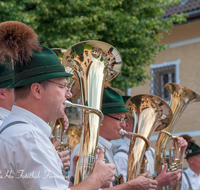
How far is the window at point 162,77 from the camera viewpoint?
1382 centimetres

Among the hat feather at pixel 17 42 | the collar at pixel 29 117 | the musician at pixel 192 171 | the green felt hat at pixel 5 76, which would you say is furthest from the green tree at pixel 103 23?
the collar at pixel 29 117

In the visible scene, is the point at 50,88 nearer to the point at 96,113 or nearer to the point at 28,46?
the point at 28,46

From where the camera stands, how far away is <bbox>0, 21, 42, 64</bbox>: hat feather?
218cm

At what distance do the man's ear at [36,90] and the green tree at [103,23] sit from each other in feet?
19.5

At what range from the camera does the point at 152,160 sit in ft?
15.6

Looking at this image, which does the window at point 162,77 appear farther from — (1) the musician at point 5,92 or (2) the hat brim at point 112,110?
(1) the musician at point 5,92

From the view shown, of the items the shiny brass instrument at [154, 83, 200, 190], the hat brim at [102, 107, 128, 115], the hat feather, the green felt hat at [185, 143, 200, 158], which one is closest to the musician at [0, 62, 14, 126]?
the hat feather

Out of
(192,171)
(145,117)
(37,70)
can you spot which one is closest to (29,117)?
(37,70)

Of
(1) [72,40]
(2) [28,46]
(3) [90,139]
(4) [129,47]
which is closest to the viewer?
(2) [28,46]

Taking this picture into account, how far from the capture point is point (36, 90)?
7.15ft

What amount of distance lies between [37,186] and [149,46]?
827cm

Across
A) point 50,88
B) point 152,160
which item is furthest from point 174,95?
point 50,88

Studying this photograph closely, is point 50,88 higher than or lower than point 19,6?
lower

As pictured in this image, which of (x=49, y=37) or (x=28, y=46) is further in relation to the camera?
(x=49, y=37)
